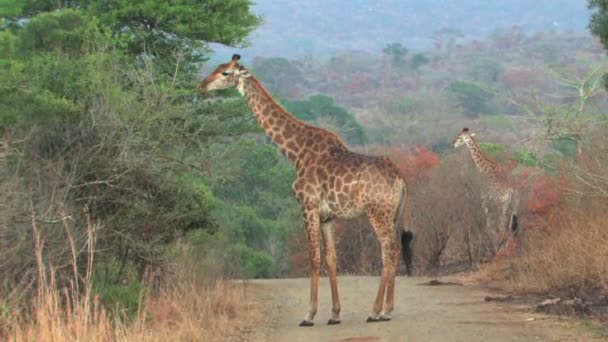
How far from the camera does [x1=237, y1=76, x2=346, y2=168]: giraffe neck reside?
14031 mm

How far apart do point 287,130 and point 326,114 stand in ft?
185

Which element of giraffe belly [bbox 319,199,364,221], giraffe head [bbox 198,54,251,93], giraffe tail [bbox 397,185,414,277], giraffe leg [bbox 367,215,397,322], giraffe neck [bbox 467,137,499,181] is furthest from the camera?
giraffe neck [bbox 467,137,499,181]

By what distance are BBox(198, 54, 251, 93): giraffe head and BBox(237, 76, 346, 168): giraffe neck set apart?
0.09 m

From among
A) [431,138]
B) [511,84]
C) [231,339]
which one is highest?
[511,84]

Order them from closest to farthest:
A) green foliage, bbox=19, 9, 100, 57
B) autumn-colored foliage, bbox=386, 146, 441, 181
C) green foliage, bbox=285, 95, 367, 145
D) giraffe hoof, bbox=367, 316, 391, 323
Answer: giraffe hoof, bbox=367, 316, 391, 323 → green foliage, bbox=19, 9, 100, 57 → autumn-colored foliage, bbox=386, 146, 441, 181 → green foliage, bbox=285, 95, 367, 145

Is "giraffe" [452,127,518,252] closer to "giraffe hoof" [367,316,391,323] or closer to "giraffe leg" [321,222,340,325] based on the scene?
"giraffe leg" [321,222,340,325]

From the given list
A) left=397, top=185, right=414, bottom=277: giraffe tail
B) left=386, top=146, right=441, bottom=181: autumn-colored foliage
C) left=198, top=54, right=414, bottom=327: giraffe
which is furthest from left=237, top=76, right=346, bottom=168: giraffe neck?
left=386, top=146, right=441, bottom=181: autumn-colored foliage

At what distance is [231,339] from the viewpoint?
40.8 ft

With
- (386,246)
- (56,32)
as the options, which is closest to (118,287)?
(386,246)

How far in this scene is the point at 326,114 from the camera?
7062 centimetres

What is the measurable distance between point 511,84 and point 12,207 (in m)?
95.2

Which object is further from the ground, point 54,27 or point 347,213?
point 54,27

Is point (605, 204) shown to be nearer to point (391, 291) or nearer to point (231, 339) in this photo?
point (391, 291)

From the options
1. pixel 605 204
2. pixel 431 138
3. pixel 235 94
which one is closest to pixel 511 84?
pixel 431 138
